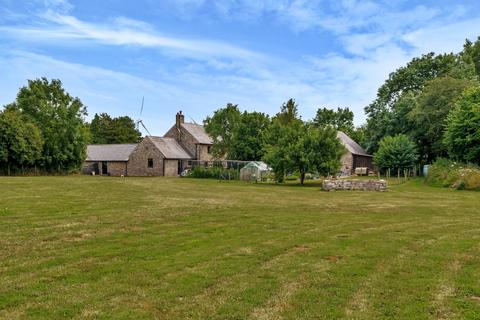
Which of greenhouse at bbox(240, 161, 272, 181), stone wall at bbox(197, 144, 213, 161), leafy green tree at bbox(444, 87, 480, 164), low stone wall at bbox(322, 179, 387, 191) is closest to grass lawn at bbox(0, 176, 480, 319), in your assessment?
low stone wall at bbox(322, 179, 387, 191)

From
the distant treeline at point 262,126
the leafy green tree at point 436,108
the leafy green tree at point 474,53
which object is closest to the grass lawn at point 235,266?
the distant treeline at point 262,126

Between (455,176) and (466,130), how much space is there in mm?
6433

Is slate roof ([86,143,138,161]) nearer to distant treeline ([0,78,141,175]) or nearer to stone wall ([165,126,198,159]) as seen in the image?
distant treeline ([0,78,141,175])

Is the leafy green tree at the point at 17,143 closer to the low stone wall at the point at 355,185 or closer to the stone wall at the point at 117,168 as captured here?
the stone wall at the point at 117,168

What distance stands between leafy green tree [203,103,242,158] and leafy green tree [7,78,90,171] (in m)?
17.2

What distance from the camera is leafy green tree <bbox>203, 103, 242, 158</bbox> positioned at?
4906 cm

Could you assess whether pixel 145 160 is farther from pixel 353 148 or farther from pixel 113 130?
pixel 113 130

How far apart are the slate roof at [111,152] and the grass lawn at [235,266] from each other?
4268 cm

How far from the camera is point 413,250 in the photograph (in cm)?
836

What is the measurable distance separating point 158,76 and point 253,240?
27.7 metres

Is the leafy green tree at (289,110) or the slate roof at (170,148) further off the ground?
the leafy green tree at (289,110)

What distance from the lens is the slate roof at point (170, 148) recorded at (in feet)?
167

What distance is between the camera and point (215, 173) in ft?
139

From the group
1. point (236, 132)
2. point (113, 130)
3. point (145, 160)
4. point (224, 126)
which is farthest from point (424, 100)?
point (113, 130)
